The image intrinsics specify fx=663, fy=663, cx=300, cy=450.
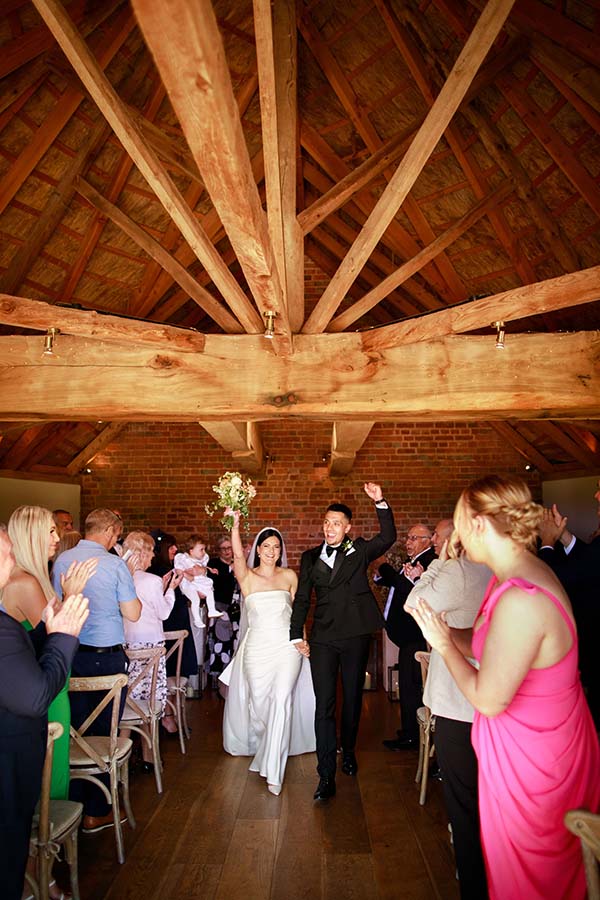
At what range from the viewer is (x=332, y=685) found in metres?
4.13

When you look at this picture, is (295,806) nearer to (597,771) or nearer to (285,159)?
(597,771)

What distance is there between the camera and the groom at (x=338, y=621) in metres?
4.04

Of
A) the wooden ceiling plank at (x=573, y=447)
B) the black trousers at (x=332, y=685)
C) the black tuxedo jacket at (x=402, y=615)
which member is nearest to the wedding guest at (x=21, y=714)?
the black trousers at (x=332, y=685)

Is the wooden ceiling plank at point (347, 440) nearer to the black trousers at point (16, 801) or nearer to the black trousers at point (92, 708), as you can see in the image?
the black trousers at point (92, 708)

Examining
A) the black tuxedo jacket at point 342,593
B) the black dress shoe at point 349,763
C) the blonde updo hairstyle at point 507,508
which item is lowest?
the black dress shoe at point 349,763

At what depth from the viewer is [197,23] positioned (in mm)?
1314

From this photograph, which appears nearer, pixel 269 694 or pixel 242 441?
pixel 269 694

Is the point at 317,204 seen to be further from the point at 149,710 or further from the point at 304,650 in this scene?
the point at 149,710

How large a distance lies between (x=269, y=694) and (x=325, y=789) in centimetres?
76

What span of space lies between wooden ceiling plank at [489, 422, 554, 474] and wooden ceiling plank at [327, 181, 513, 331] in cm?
370

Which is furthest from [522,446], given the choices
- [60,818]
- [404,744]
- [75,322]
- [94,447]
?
[60,818]

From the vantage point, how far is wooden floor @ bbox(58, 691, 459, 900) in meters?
2.88

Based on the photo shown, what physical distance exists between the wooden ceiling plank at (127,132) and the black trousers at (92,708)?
2.10 metres

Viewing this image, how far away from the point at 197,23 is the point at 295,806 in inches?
150
